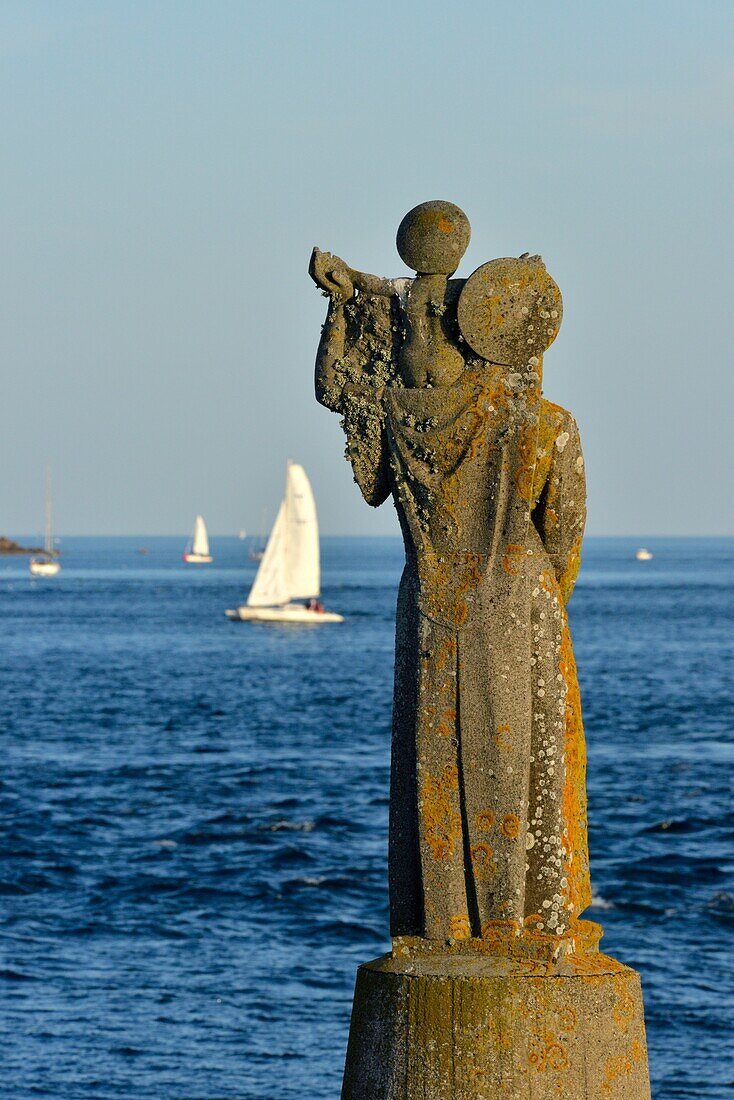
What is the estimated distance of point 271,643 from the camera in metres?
103

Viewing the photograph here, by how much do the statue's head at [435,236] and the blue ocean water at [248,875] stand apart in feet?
45.3

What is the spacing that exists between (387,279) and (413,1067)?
243cm

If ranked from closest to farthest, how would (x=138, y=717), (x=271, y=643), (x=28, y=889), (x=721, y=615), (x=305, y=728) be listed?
(x=28, y=889), (x=305, y=728), (x=138, y=717), (x=271, y=643), (x=721, y=615)

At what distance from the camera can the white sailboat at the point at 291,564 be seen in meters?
114

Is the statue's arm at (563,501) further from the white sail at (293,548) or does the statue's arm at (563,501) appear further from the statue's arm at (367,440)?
the white sail at (293,548)

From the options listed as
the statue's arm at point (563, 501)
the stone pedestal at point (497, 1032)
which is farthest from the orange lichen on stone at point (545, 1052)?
the statue's arm at point (563, 501)

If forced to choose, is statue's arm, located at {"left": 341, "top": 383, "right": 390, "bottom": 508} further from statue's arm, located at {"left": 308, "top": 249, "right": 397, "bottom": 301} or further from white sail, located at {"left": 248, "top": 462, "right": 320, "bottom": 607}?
white sail, located at {"left": 248, "top": 462, "right": 320, "bottom": 607}

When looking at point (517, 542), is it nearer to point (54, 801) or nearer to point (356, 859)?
point (356, 859)

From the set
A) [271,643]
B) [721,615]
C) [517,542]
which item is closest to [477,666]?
[517,542]

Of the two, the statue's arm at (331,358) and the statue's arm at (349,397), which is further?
the statue's arm at (331,358)

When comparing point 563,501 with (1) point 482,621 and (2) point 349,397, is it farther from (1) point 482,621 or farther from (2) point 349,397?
(2) point 349,397

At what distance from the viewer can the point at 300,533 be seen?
114875 millimetres

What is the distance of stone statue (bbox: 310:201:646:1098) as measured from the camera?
5.88 metres

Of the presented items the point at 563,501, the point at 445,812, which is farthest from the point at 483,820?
the point at 563,501
